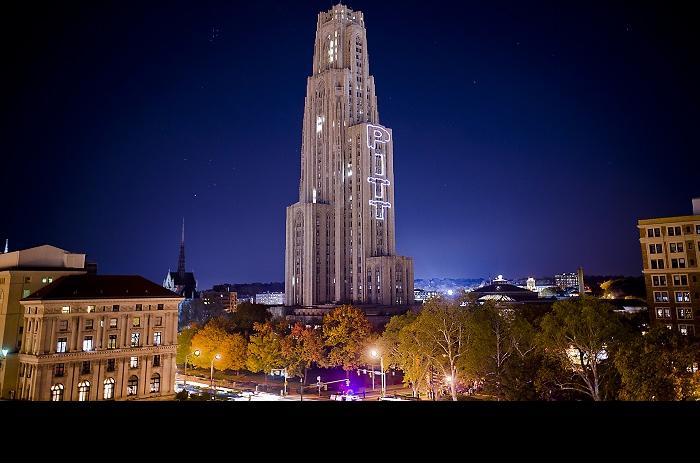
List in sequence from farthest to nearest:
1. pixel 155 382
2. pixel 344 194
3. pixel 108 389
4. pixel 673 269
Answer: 1. pixel 344 194
2. pixel 673 269
3. pixel 155 382
4. pixel 108 389

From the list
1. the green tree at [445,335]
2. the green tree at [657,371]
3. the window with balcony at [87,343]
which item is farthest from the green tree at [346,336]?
the green tree at [657,371]

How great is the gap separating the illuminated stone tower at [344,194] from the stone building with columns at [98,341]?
254 ft

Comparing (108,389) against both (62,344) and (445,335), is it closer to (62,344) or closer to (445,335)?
(62,344)

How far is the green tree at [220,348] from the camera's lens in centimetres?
7469

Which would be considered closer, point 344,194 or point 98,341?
point 98,341

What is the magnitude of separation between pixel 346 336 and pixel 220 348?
21398 mm

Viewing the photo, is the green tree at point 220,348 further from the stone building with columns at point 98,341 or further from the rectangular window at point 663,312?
the rectangular window at point 663,312

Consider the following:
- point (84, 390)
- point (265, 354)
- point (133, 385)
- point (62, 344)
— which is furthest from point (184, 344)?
point (62, 344)

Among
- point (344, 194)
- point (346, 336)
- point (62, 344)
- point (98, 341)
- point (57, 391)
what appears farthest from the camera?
point (344, 194)

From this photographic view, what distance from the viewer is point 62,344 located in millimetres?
53906

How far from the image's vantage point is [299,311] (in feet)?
402

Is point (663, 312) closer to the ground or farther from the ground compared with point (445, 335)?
farther from the ground
